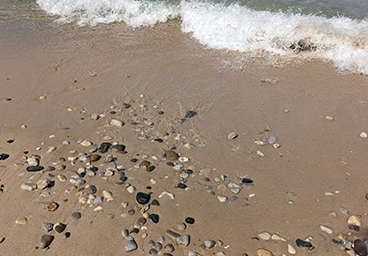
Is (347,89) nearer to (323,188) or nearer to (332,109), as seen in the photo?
(332,109)

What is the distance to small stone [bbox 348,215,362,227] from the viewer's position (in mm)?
2522

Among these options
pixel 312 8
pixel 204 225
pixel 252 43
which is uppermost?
pixel 312 8

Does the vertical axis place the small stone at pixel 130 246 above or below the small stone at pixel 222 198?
below

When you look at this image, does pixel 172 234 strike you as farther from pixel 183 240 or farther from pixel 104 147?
pixel 104 147

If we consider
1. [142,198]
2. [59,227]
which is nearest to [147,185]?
[142,198]

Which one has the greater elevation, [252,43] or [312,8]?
[312,8]

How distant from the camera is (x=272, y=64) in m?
5.57

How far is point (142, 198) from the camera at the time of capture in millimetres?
2713

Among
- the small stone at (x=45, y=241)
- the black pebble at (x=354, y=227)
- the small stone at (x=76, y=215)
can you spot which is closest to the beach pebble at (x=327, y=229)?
the black pebble at (x=354, y=227)

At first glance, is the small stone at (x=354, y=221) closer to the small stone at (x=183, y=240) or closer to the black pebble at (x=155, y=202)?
the small stone at (x=183, y=240)

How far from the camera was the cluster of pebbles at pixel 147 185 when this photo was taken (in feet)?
7.72

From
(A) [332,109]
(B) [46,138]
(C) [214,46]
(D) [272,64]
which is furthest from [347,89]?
(B) [46,138]

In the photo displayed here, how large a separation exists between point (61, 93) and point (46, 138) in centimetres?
124

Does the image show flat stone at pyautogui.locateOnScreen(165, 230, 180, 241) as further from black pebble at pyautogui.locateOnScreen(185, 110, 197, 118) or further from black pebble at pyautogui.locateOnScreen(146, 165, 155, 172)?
black pebble at pyautogui.locateOnScreen(185, 110, 197, 118)
